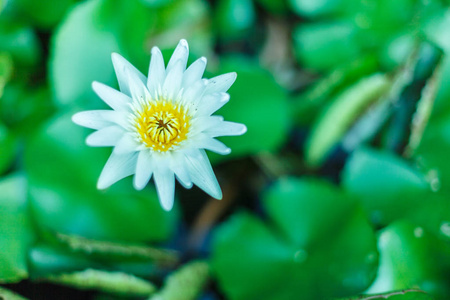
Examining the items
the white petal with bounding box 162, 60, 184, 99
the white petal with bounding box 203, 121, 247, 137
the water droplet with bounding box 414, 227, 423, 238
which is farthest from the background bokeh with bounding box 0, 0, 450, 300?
the white petal with bounding box 203, 121, 247, 137

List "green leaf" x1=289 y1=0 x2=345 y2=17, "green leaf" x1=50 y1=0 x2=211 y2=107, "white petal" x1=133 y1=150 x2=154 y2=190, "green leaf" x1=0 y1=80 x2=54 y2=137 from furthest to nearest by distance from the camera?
"green leaf" x1=289 y1=0 x2=345 y2=17
"green leaf" x1=0 y1=80 x2=54 y2=137
"green leaf" x1=50 y1=0 x2=211 y2=107
"white petal" x1=133 y1=150 x2=154 y2=190

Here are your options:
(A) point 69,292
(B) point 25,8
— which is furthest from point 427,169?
(B) point 25,8

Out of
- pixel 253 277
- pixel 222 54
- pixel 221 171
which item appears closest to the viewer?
pixel 253 277

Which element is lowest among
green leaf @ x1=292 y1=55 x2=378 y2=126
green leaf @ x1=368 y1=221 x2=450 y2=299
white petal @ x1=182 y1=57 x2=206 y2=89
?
green leaf @ x1=368 y1=221 x2=450 y2=299

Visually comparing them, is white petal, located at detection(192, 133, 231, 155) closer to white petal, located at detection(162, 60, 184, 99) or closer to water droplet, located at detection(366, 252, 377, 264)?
white petal, located at detection(162, 60, 184, 99)

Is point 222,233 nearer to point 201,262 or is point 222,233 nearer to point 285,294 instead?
point 201,262

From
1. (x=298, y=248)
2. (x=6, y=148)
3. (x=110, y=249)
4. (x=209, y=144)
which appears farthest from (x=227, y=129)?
(x=6, y=148)

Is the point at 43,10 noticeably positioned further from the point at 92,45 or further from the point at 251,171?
the point at 251,171

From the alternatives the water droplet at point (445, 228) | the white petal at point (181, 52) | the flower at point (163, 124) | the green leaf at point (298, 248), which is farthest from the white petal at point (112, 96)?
the water droplet at point (445, 228)
